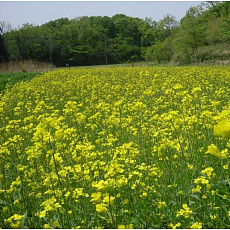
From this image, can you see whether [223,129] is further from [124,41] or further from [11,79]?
[124,41]

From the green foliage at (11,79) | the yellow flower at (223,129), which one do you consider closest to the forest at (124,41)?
the green foliage at (11,79)

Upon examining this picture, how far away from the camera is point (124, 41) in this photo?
6178 centimetres

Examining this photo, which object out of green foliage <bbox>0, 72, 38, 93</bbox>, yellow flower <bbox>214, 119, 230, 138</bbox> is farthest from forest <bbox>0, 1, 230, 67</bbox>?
yellow flower <bbox>214, 119, 230, 138</bbox>

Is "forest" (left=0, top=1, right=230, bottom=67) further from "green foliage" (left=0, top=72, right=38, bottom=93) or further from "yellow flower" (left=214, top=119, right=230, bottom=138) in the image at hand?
"yellow flower" (left=214, top=119, right=230, bottom=138)

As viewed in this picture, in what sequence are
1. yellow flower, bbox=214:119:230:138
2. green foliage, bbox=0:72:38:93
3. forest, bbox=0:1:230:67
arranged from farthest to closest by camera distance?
forest, bbox=0:1:230:67, green foliage, bbox=0:72:38:93, yellow flower, bbox=214:119:230:138

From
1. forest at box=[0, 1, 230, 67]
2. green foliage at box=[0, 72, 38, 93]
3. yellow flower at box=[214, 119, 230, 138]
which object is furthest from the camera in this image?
forest at box=[0, 1, 230, 67]

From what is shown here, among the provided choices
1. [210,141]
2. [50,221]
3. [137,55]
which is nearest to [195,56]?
[210,141]

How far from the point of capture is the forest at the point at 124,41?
26.2m

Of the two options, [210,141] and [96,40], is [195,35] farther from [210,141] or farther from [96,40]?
[96,40]

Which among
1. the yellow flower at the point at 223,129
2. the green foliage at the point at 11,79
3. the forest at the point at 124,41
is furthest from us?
the forest at the point at 124,41

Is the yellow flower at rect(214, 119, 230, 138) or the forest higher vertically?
the forest

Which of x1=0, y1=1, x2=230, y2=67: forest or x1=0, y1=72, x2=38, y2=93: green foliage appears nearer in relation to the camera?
x1=0, y1=72, x2=38, y2=93: green foliage

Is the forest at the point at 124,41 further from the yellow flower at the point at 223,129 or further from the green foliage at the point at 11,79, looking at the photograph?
the yellow flower at the point at 223,129

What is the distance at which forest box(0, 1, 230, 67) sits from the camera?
85.9 feet
